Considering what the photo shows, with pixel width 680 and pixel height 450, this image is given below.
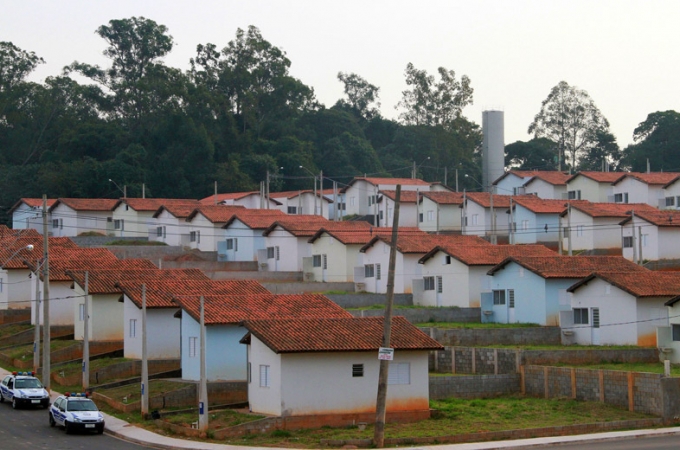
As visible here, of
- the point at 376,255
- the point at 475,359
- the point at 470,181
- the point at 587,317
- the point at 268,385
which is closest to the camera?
the point at 268,385

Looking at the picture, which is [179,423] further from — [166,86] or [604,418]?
[166,86]

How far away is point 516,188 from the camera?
11119 centimetres

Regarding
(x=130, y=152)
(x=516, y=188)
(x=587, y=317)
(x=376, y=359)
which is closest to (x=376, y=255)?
(x=587, y=317)

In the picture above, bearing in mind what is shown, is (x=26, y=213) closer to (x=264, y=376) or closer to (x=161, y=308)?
(x=161, y=308)

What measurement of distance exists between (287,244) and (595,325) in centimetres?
3095

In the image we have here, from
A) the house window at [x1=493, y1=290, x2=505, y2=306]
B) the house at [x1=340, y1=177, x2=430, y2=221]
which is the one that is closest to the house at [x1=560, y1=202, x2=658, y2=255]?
the house window at [x1=493, y1=290, x2=505, y2=306]

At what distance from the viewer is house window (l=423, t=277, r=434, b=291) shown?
219ft

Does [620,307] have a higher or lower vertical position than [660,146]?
lower

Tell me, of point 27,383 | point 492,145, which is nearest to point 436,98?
point 492,145

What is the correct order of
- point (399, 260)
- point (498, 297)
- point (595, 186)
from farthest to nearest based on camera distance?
point (595, 186), point (399, 260), point (498, 297)

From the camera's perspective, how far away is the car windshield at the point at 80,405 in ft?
131

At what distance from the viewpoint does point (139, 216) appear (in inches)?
3760

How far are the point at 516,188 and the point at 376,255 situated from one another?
4241 cm

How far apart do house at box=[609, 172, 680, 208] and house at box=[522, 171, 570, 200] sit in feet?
24.1
